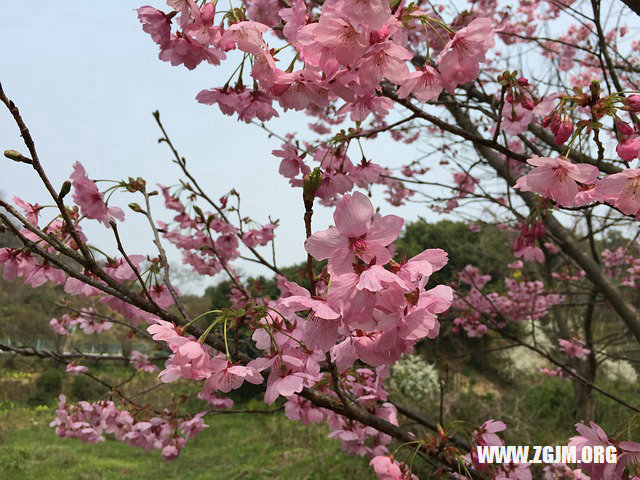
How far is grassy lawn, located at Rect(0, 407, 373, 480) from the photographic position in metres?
5.77

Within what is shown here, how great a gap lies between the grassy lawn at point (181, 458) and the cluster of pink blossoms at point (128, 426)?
A: 3304mm

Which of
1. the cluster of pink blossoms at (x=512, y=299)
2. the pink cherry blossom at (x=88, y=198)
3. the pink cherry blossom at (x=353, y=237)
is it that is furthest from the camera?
the cluster of pink blossoms at (x=512, y=299)

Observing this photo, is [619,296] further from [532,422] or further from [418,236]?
[418,236]

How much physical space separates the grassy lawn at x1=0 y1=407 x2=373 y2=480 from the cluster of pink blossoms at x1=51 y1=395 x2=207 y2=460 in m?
3.30

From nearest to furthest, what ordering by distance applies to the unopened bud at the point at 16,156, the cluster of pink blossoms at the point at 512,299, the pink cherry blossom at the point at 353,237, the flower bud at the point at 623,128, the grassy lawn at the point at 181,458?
the pink cherry blossom at the point at 353,237 → the unopened bud at the point at 16,156 → the flower bud at the point at 623,128 → the grassy lawn at the point at 181,458 → the cluster of pink blossoms at the point at 512,299

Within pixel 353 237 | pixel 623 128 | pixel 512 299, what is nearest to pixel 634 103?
pixel 623 128

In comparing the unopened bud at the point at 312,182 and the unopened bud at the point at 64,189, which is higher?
the unopened bud at the point at 64,189

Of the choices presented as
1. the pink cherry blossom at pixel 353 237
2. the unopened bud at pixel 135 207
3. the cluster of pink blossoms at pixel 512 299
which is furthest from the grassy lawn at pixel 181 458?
the pink cherry blossom at pixel 353 237

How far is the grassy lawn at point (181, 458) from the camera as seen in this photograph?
577 cm

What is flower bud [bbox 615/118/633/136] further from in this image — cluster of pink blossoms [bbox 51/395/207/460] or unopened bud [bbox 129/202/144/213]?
cluster of pink blossoms [bbox 51/395/207/460]

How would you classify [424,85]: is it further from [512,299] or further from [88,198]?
[512,299]

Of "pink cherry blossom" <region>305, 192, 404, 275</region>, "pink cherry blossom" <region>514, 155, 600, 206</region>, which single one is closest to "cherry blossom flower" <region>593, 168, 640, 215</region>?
"pink cherry blossom" <region>514, 155, 600, 206</region>

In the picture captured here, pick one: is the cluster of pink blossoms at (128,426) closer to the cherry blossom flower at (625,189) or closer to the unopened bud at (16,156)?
the unopened bud at (16,156)

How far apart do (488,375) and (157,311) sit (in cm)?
1121
